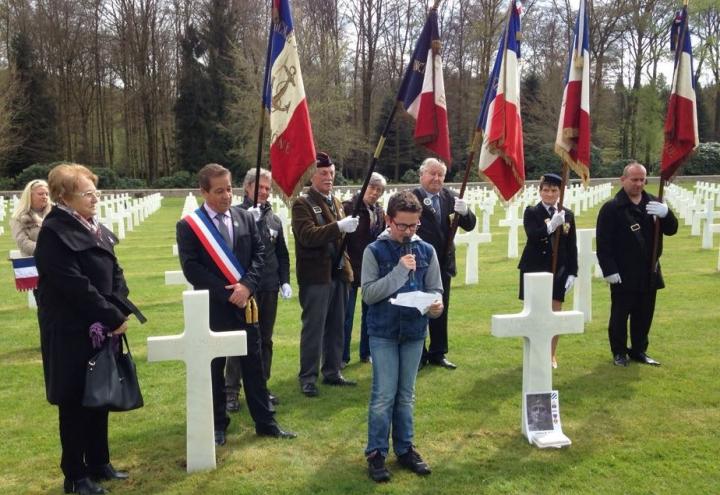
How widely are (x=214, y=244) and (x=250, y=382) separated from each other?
984 mm

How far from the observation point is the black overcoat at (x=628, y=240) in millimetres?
6285

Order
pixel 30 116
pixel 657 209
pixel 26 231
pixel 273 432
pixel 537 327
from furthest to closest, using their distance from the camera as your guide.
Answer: pixel 30 116 → pixel 26 231 → pixel 657 209 → pixel 273 432 → pixel 537 327

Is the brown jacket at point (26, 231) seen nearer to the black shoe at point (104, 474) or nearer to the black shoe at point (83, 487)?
Answer: the black shoe at point (104, 474)

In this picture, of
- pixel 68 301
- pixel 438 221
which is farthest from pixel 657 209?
pixel 68 301

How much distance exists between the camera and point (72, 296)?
141 inches

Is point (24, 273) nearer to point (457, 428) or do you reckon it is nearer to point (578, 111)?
point (457, 428)

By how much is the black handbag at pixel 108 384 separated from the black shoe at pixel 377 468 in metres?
1.45

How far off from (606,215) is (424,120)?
215 cm

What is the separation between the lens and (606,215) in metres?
6.39

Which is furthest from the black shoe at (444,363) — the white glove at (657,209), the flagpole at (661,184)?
the white glove at (657,209)

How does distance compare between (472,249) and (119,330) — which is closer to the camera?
(119,330)

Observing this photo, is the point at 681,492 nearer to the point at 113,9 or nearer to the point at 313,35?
the point at 313,35

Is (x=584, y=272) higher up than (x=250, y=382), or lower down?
higher up

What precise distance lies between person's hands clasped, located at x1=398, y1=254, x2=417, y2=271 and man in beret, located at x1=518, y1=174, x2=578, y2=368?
2598 millimetres
